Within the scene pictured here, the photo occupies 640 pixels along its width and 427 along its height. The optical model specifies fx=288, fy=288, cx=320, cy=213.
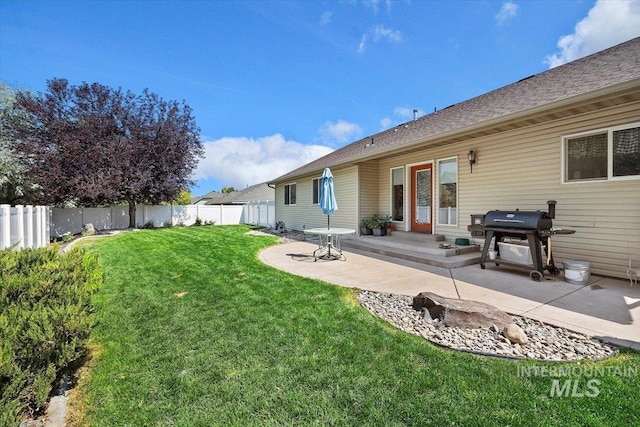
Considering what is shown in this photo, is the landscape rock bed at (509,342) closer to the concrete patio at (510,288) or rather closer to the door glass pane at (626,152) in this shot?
the concrete patio at (510,288)

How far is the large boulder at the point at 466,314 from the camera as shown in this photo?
10.1 ft

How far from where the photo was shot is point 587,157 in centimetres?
523

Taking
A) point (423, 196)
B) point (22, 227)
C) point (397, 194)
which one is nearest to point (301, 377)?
point (423, 196)

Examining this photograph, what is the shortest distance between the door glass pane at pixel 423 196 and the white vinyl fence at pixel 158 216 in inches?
424

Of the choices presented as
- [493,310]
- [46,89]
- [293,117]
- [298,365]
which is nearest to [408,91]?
[293,117]

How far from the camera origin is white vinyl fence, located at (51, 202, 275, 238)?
14898 mm

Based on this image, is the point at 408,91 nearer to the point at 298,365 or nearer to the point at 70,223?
the point at 298,365

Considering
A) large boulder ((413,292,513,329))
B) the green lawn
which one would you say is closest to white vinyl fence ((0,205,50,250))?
the green lawn

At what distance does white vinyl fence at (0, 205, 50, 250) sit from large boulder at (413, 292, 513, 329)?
23.2ft

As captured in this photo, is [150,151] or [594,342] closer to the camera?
[594,342]

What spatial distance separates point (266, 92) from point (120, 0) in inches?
324

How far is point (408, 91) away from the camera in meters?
13.9

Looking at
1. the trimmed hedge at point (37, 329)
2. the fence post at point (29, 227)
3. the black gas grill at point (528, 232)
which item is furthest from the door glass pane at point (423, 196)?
the fence post at point (29, 227)

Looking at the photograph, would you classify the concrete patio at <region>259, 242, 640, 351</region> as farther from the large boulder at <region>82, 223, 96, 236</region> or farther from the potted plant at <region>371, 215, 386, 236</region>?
the large boulder at <region>82, 223, 96, 236</region>
